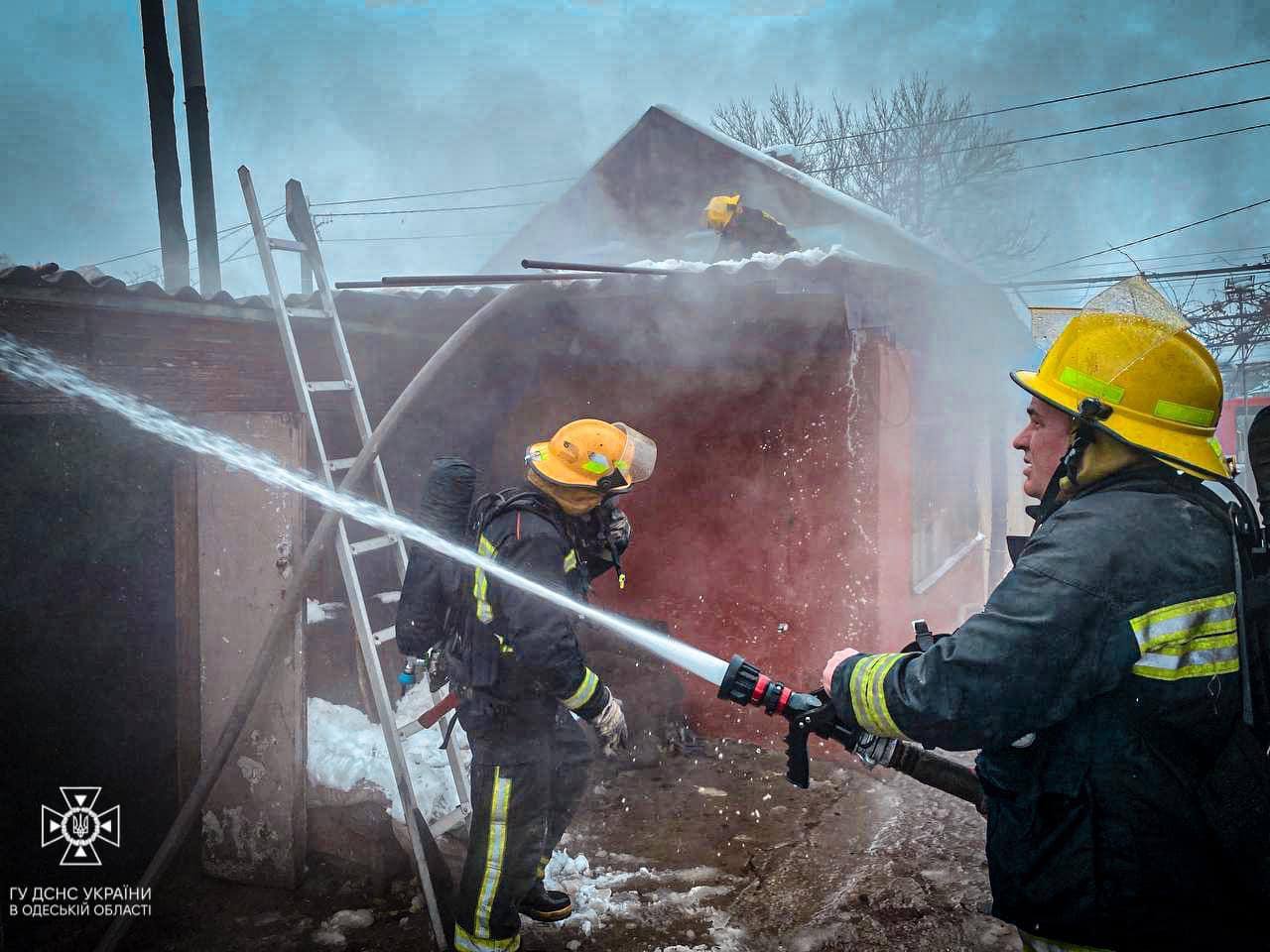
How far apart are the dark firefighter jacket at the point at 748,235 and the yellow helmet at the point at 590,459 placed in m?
3.84

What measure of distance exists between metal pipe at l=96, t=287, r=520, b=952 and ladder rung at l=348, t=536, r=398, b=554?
6.8 inches

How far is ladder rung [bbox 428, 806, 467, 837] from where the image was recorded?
397 cm

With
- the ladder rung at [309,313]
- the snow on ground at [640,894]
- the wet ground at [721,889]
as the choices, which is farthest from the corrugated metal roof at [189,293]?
the snow on ground at [640,894]

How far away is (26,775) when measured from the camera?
12.4 ft

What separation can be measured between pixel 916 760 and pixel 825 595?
10.6 feet

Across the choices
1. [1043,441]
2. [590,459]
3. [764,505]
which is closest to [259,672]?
[590,459]

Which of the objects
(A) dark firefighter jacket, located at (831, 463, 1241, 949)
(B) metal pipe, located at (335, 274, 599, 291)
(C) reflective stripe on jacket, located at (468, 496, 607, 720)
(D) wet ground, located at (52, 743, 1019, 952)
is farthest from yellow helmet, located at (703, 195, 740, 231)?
(A) dark firefighter jacket, located at (831, 463, 1241, 949)

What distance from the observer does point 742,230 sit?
6.85 m

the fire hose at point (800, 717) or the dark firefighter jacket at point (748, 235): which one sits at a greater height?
the dark firefighter jacket at point (748, 235)

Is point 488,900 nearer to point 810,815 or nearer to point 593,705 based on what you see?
point 593,705

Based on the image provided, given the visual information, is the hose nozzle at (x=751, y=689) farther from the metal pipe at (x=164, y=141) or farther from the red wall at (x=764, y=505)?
the metal pipe at (x=164, y=141)

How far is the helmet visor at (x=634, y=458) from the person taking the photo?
11.3 ft

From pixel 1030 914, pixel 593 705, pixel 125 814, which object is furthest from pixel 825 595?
pixel 125 814

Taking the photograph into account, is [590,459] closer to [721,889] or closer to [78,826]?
[721,889]
